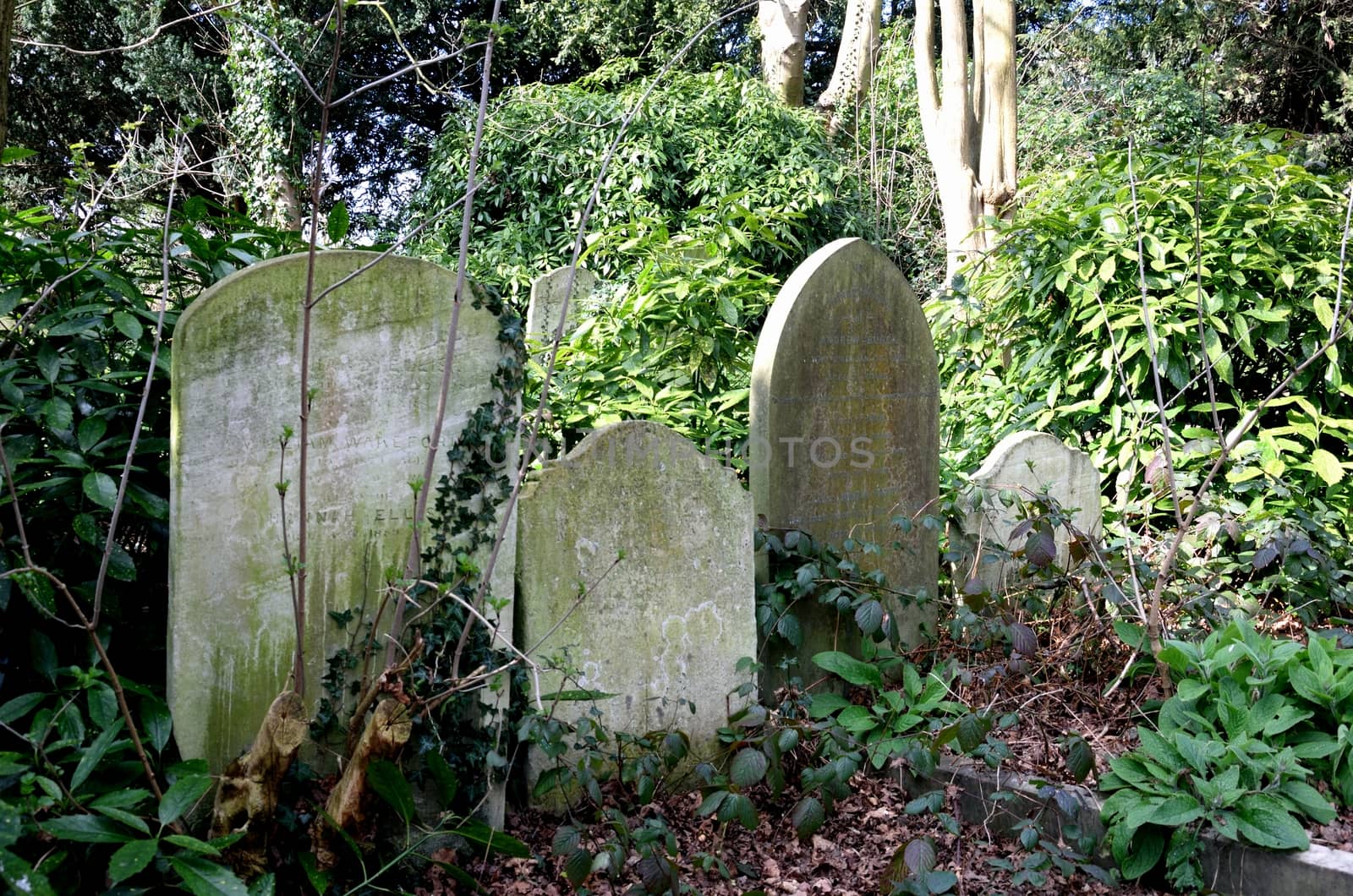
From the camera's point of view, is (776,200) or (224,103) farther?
(224,103)

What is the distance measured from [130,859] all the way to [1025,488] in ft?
11.3

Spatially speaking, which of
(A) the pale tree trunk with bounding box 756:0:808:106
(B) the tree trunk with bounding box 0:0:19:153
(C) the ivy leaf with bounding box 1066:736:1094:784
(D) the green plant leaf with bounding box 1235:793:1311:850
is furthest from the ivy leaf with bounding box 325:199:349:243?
(A) the pale tree trunk with bounding box 756:0:808:106

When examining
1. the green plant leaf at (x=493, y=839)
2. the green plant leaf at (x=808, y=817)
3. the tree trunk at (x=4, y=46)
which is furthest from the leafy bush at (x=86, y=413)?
the green plant leaf at (x=808, y=817)

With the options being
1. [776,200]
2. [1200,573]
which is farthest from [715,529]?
[776,200]

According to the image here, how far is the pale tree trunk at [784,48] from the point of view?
1261 centimetres

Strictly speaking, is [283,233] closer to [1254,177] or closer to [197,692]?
[197,692]

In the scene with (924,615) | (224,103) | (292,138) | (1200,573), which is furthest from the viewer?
(224,103)

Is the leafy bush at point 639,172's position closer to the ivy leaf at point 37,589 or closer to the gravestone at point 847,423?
the gravestone at point 847,423

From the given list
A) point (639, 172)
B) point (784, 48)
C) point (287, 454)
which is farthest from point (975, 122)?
point (287, 454)

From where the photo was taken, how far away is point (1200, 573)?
180 inches

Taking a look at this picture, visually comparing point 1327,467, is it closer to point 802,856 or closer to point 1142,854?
point 1142,854

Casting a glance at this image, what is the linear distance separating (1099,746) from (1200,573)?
1588 mm

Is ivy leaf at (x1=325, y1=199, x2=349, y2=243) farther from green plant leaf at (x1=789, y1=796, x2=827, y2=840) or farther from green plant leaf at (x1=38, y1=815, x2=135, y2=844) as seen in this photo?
green plant leaf at (x1=789, y1=796, x2=827, y2=840)

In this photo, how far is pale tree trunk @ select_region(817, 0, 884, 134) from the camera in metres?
12.3
